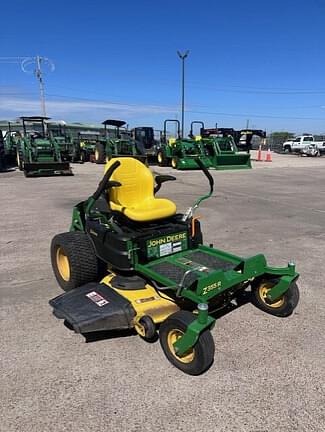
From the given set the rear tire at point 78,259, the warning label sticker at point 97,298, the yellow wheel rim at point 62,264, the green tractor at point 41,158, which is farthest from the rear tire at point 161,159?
the warning label sticker at point 97,298

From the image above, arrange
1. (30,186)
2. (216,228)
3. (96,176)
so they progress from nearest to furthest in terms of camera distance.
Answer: (216,228) → (30,186) → (96,176)

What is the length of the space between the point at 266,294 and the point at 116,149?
15059 mm

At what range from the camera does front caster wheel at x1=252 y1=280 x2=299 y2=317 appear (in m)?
2.98

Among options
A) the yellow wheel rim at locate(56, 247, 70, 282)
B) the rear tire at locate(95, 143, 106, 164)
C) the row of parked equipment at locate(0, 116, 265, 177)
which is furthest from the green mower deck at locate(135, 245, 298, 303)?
the rear tire at locate(95, 143, 106, 164)

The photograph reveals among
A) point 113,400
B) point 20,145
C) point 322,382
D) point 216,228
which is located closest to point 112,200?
point 113,400

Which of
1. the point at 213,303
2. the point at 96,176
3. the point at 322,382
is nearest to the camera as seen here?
the point at 322,382

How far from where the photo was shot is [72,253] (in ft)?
10.7

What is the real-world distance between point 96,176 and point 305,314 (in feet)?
37.0

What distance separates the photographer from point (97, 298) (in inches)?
111

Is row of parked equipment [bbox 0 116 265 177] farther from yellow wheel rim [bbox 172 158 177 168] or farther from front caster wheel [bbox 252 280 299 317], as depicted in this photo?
front caster wheel [bbox 252 280 299 317]

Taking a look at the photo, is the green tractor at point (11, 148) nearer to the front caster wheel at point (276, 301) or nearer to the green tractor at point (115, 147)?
the green tractor at point (115, 147)

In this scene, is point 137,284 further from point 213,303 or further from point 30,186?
point 30,186

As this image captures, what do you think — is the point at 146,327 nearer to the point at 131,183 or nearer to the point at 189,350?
the point at 189,350

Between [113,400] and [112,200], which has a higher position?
[112,200]
